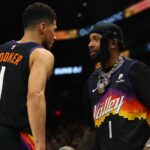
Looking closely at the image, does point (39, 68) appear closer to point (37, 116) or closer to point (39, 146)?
point (37, 116)

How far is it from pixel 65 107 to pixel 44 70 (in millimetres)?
16500

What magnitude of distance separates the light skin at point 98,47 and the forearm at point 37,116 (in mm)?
812

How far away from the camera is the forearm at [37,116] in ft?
8.60

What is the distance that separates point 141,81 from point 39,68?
75cm

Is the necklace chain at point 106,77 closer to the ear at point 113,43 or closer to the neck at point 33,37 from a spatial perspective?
the ear at point 113,43

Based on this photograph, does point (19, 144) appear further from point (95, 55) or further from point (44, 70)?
point (95, 55)

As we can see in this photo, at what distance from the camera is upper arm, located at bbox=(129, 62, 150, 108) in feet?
10.0

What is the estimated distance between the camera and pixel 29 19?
3066 millimetres

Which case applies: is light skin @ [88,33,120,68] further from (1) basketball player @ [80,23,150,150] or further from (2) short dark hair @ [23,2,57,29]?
(2) short dark hair @ [23,2,57,29]

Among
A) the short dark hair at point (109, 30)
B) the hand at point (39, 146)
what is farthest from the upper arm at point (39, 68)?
the short dark hair at point (109, 30)

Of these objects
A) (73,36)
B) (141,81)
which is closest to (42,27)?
(141,81)

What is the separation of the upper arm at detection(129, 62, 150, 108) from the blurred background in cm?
1268

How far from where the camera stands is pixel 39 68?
9.07ft

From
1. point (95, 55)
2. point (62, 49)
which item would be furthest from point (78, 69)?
point (95, 55)
